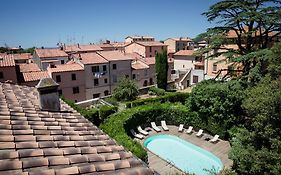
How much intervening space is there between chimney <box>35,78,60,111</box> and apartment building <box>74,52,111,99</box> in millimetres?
28652

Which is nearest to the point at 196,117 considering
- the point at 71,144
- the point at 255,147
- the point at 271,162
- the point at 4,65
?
the point at 255,147

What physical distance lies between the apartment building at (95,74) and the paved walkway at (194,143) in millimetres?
18508

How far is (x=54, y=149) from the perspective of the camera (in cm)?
500

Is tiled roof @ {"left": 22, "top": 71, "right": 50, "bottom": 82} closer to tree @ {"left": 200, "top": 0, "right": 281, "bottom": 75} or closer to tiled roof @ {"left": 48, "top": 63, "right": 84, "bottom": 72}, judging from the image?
tiled roof @ {"left": 48, "top": 63, "right": 84, "bottom": 72}

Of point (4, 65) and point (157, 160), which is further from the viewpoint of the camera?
point (4, 65)

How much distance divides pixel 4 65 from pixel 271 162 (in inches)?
1238

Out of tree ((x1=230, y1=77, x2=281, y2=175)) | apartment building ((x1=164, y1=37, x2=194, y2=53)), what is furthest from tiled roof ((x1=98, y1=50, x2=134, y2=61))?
apartment building ((x1=164, y1=37, x2=194, y2=53))

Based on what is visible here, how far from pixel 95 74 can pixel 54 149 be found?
34.7 metres

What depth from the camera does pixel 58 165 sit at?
14.1ft

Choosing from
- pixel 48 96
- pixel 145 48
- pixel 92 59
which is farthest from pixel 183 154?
pixel 145 48

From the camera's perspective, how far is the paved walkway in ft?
54.0

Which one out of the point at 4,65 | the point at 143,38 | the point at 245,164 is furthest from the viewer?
the point at 143,38

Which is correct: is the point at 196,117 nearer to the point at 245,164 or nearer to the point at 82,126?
the point at 245,164

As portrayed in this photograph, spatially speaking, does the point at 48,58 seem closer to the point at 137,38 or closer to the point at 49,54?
the point at 49,54
